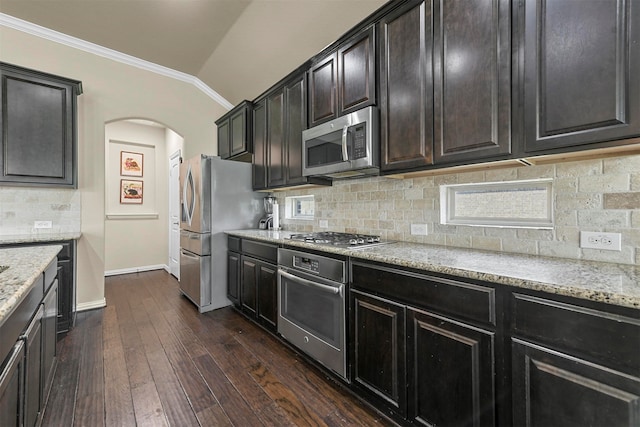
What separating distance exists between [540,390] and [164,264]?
5.87 meters

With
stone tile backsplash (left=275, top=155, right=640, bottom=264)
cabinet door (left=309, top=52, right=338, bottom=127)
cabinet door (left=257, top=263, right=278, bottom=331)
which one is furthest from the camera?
cabinet door (left=257, top=263, right=278, bottom=331)

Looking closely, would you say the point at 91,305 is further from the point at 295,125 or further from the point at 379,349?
the point at 379,349

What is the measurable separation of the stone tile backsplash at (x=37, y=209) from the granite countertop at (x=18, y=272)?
168 cm

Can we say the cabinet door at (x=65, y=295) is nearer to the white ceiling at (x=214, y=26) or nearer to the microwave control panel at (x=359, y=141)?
the white ceiling at (x=214, y=26)

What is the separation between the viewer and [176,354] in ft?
7.63

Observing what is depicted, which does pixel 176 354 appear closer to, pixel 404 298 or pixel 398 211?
pixel 404 298

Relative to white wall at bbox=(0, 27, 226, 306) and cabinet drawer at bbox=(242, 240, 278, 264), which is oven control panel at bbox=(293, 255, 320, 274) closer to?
cabinet drawer at bbox=(242, 240, 278, 264)

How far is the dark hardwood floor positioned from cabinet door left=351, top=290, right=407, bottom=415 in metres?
0.18

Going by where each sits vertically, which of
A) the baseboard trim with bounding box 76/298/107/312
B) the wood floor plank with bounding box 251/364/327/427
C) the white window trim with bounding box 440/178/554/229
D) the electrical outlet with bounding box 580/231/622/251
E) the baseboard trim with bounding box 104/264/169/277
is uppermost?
the white window trim with bounding box 440/178/554/229

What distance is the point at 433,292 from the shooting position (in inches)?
52.4

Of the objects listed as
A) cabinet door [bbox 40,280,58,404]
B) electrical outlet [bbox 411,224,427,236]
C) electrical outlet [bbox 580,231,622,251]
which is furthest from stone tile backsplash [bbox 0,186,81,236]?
electrical outlet [bbox 580,231,622,251]

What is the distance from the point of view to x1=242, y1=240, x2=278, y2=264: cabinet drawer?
8.25 ft

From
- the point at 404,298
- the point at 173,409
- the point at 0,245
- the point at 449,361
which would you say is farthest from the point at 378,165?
the point at 0,245

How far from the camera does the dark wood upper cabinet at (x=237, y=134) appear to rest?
11.6ft
